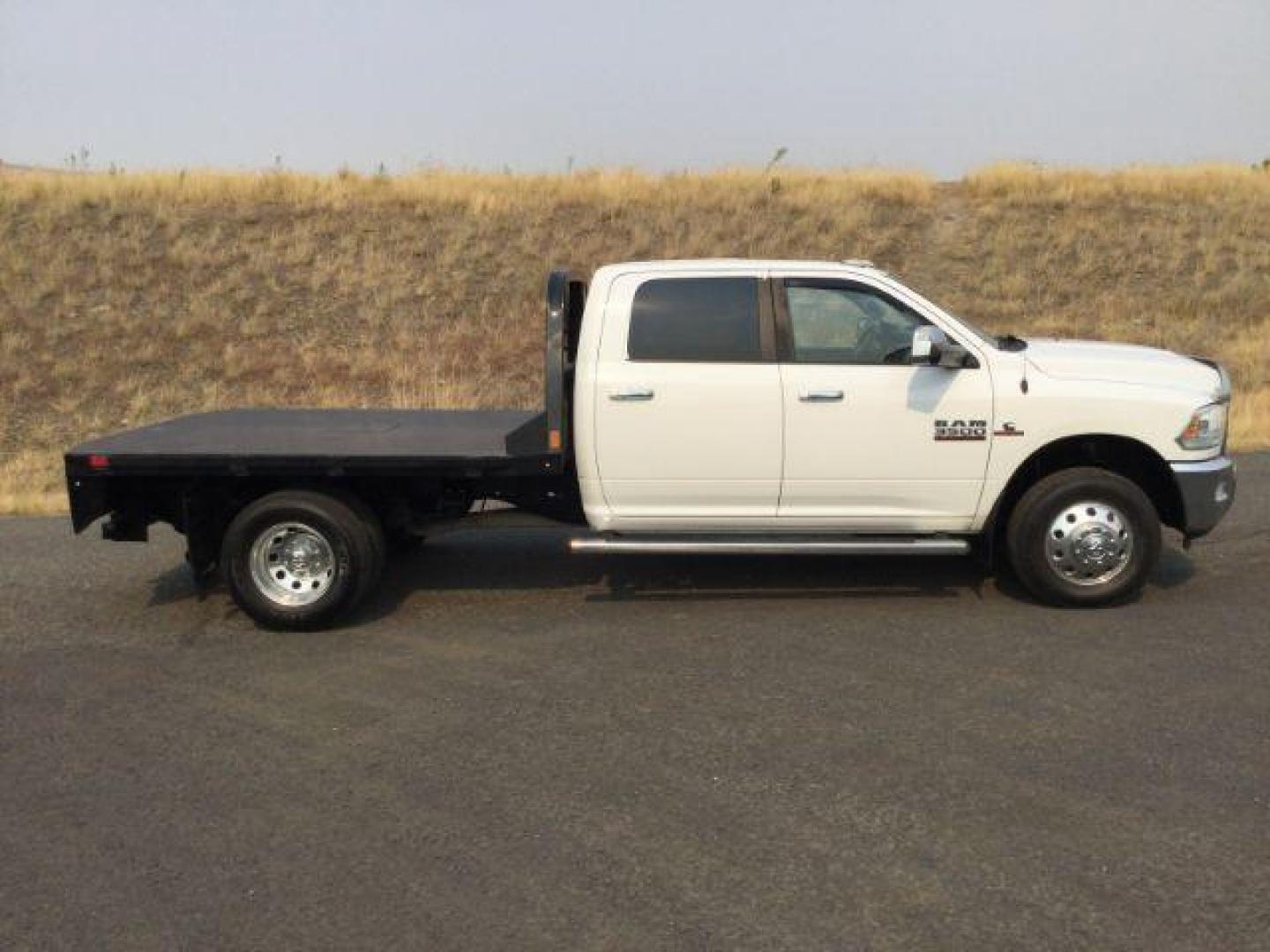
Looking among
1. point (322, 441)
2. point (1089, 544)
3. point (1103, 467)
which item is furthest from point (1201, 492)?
point (322, 441)

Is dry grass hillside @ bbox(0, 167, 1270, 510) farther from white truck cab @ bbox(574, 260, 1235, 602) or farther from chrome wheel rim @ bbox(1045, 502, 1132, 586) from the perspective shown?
chrome wheel rim @ bbox(1045, 502, 1132, 586)

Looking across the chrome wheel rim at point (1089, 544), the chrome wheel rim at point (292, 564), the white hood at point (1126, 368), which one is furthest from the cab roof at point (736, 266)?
the chrome wheel rim at point (292, 564)

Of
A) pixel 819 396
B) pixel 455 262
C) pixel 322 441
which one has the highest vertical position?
pixel 455 262

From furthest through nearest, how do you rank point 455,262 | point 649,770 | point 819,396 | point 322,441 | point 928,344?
point 455,262
point 322,441
point 819,396
point 928,344
point 649,770

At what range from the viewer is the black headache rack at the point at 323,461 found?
6484 millimetres

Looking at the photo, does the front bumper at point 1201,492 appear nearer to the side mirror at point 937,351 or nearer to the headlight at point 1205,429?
the headlight at point 1205,429

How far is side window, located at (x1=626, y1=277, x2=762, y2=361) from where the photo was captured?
21.9ft

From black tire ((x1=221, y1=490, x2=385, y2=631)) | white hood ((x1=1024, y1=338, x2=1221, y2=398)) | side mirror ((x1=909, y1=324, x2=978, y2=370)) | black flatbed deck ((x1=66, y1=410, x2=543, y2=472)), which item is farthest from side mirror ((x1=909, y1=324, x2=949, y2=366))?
black tire ((x1=221, y1=490, x2=385, y2=631))

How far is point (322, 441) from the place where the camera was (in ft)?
23.5

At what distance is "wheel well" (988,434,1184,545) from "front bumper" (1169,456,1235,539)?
0.09 m

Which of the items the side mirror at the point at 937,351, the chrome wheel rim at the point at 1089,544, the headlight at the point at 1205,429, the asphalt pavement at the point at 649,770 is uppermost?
the side mirror at the point at 937,351

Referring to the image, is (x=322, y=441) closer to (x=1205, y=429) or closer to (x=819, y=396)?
(x=819, y=396)

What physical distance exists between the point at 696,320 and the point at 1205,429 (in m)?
2.91

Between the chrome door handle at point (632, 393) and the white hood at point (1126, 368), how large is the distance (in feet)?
7.11
